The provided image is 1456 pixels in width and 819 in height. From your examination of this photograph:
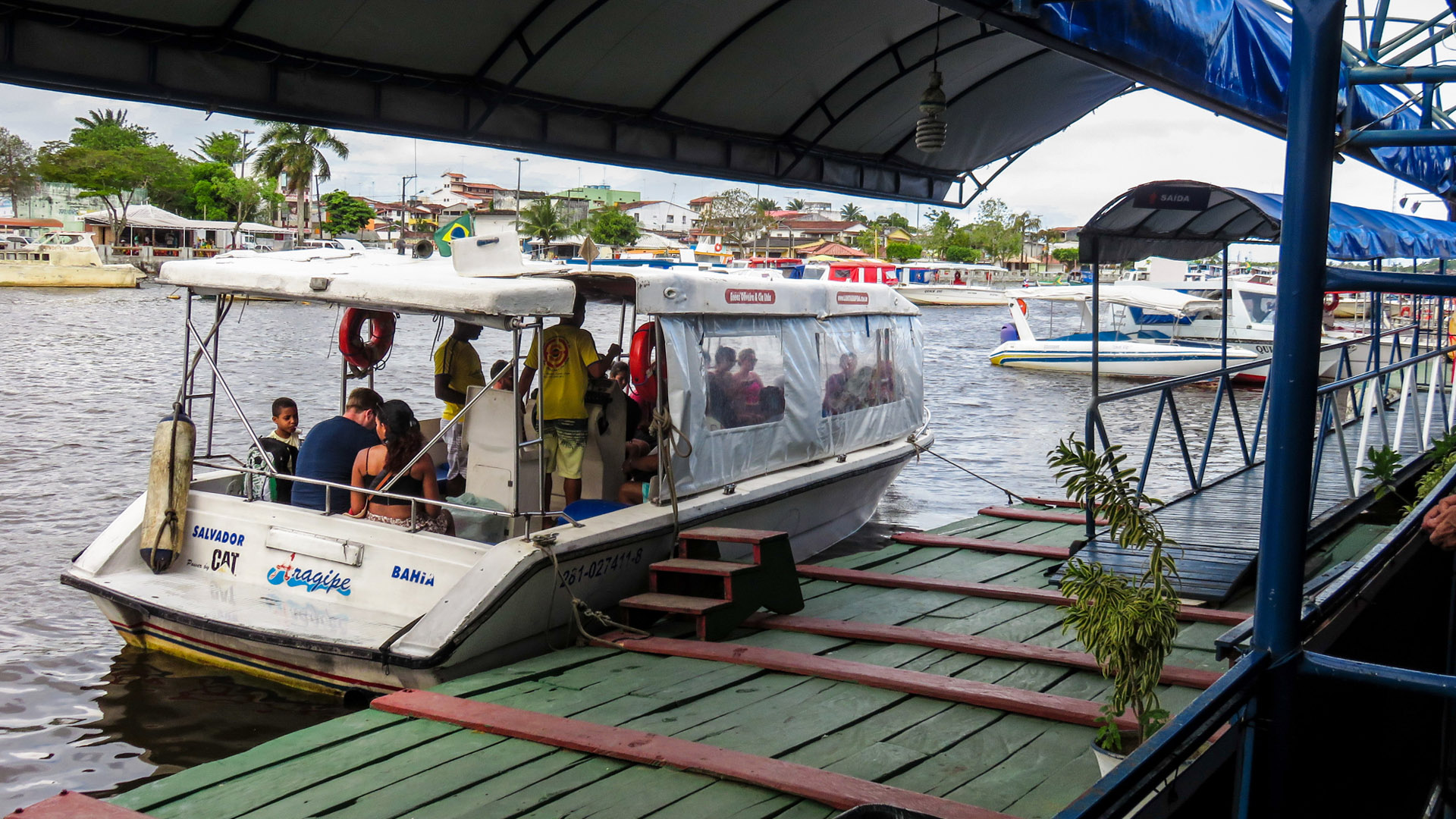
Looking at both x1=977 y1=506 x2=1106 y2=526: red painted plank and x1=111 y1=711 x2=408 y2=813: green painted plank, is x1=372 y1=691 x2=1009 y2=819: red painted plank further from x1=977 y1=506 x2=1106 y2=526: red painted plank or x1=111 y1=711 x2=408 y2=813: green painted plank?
x1=977 y1=506 x2=1106 y2=526: red painted plank

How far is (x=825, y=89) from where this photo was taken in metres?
8.73

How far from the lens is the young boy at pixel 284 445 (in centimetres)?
859

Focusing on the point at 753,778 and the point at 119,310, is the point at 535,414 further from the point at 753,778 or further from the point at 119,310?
the point at 119,310

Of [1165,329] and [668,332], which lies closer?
[668,332]

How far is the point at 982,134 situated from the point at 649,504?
4848 millimetres

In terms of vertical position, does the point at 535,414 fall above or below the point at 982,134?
below

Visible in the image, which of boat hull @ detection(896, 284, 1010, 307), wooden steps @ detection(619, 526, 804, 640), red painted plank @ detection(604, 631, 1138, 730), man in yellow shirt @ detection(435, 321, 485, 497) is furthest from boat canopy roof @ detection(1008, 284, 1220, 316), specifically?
boat hull @ detection(896, 284, 1010, 307)

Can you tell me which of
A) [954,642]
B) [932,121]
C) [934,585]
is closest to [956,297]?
[934,585]

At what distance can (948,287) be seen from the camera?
279 ft

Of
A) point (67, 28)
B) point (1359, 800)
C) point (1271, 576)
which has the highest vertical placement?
point (67, 28)

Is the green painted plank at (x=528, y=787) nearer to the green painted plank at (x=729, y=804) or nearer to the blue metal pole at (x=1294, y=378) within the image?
the green painted plank at (x=729, y=804)

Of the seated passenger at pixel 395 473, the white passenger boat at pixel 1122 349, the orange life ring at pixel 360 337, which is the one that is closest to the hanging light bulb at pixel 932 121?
the seated passenger at pixel 395 473

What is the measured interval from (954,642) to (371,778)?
146 inches

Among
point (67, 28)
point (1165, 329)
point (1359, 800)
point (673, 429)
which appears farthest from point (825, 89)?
point (1165, 329)
